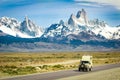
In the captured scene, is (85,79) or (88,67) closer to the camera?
(85,79)

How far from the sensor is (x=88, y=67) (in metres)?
62.6

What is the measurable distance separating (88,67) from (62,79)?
19.2 metres

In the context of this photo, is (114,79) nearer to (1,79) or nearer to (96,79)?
(96,79)

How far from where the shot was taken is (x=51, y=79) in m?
43.8

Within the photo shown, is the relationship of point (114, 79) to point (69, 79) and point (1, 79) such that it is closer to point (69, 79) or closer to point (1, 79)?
point (69, 79)

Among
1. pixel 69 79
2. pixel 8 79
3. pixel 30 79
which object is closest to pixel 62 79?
pixel 69 79

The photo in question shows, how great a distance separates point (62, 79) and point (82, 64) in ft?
62.9

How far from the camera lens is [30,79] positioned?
4328 cm

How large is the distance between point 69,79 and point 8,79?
310 inches

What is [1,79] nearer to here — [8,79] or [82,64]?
[8,79]

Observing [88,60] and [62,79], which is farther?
[88,60]

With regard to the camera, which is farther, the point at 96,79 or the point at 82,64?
the point at 82,64

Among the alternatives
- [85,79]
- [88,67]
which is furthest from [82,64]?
[85,79]

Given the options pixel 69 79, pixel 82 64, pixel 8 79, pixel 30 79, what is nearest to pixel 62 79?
pixel 69 79
